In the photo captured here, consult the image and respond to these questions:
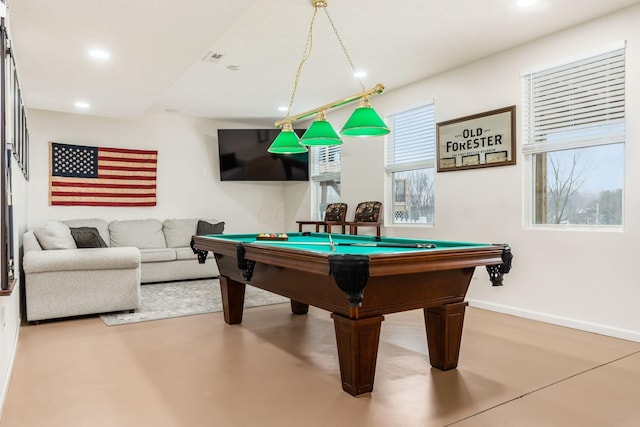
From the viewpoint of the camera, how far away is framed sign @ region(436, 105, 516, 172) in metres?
4.56

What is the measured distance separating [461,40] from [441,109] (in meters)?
1.12

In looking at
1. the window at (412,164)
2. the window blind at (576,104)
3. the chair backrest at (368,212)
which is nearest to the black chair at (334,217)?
the chair backrest at (368,212)

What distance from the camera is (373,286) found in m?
2.48

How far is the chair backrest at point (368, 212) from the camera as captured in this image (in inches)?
234

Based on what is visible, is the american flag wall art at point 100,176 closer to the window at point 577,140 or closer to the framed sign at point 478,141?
the framed sign at point 478,141

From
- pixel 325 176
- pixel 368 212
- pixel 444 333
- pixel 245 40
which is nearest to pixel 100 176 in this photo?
pixel 325 176

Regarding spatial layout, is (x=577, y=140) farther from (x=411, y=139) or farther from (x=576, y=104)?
(x=411, y=139)

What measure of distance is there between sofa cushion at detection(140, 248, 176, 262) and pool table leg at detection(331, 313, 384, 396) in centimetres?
458

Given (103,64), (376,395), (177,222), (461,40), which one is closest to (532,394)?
(376,395)

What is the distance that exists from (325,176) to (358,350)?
537 cm

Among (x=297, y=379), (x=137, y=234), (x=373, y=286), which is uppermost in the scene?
(x=137, y=234)

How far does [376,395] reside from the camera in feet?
Answer: 8.26

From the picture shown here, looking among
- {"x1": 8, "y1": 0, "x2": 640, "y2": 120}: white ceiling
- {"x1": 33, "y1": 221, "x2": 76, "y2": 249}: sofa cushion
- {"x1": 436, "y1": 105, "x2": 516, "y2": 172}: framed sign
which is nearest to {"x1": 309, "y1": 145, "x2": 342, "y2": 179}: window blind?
{"x1": 8, "y1": 0, "x2": 640, "y2": 120}: white ceiling

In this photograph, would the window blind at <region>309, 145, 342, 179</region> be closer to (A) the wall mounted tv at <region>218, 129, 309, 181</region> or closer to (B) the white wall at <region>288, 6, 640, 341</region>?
(A) the wall mounted tv at <region>218, 129, 309, 181</region>
